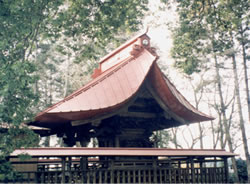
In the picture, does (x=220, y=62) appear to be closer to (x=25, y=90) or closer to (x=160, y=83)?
(x=160, y=83)

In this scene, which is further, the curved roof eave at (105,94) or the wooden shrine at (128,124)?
the curved roof eave at (105,94)

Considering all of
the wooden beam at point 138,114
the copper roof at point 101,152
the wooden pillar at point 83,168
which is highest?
the wooden beam at point 138,114

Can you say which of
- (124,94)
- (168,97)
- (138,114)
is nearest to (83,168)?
(124,94)

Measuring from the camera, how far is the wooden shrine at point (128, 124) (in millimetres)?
7711

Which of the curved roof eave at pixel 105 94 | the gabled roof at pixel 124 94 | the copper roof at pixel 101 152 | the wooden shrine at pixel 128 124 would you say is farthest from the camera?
the gabled roof at pixel 124 94

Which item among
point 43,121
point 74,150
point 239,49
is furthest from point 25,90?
point 239,49

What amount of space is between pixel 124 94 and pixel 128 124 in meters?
A: 1.26

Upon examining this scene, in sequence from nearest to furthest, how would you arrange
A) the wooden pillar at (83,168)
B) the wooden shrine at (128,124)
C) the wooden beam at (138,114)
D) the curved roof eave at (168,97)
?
the wooden pillar at (83,168) < the wooden shrine at (128,124) < the curved roof eave at (168,97) < the wooden beam at (138,114)

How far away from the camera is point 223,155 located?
27.9 feet

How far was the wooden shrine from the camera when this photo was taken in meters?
7.71

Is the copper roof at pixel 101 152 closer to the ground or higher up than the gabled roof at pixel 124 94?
closer to the ground

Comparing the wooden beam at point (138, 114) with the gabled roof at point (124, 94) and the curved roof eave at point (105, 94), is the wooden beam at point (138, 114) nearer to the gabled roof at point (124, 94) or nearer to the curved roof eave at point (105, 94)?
the gabled roof at point (124, 94)

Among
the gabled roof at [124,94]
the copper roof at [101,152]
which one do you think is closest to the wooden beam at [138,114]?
the gabled roof at [124,94]

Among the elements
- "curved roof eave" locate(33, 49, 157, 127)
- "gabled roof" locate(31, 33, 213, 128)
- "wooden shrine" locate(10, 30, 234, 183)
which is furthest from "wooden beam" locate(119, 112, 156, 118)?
"curved roof eave" locate(33, 49, 157, 127)
